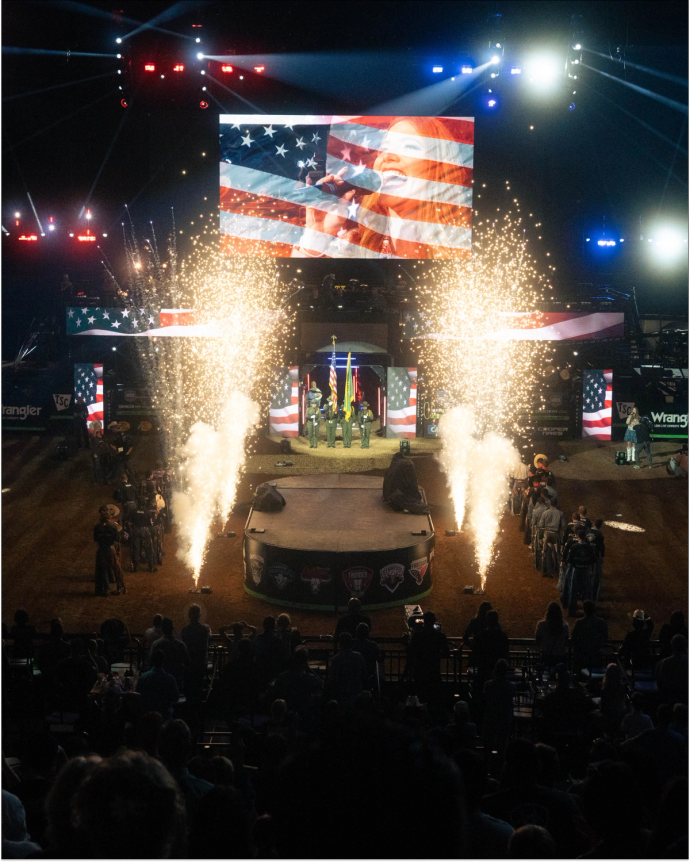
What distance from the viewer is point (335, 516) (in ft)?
52.8

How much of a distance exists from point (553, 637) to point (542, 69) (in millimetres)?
22077

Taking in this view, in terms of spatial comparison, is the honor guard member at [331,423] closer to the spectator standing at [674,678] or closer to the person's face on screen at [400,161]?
the person's face on screen at [400,161]

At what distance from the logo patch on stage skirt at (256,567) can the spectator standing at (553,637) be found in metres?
5.87

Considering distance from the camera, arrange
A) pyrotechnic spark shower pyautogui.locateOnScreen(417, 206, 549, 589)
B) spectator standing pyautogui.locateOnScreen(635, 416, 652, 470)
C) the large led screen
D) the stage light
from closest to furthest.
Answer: spectator standing pyautogui.locateOnScreen(635, 416, 652, 470) < the stage light < pyrotechnic spark shower pyautogui.locateOnScreen(417, 206, 549, 589) < the large led screen

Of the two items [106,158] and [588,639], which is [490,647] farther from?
[106,158]

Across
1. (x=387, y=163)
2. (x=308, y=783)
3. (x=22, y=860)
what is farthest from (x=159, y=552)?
(x=387, y=163)

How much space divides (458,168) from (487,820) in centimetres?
3111

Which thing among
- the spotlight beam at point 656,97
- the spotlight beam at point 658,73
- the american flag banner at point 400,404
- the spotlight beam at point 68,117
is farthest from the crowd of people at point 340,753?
the spotlight beam at point 68,117

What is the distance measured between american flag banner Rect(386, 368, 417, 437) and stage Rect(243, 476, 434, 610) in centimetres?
1441

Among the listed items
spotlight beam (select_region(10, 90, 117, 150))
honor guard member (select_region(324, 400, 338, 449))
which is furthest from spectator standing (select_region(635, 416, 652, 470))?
spotlight beam (select_region(10, 90, 117, 150))

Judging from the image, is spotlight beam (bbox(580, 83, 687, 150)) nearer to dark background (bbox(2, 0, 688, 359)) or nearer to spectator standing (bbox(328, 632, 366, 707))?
dark background (bbox(2, 0, 688, 359))

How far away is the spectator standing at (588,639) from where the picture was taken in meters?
10.3

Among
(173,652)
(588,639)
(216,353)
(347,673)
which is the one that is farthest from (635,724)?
(216,353)

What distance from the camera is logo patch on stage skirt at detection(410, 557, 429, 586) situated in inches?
575
